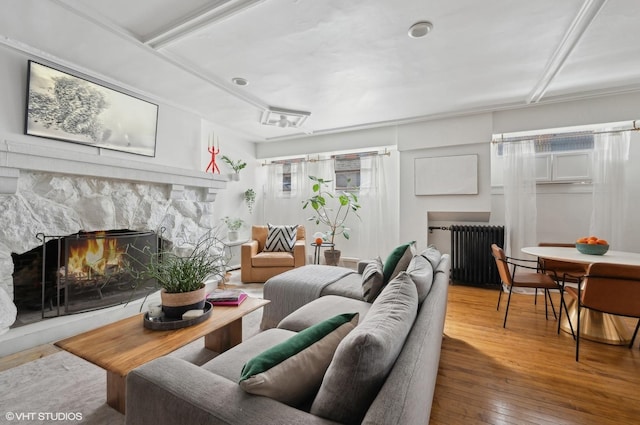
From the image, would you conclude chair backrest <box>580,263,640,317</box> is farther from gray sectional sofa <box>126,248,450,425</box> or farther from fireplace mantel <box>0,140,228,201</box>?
fireplace mantel <box>0,140,228,201</box>

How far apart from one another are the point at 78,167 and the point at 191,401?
2539mm

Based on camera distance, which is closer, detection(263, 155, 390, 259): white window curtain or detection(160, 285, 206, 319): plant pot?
detection(160, 285, 206, 319): plant pot

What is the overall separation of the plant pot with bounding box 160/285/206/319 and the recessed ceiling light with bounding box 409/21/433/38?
7.60 ft

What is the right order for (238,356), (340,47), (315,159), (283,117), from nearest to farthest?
1. (238,356)
2. (340,47)
3. (283,117)
4. (315,159)

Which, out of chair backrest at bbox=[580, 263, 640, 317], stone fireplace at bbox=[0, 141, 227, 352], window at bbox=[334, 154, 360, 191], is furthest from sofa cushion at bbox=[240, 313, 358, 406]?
window at bbox=[334, 154, 360, 191]

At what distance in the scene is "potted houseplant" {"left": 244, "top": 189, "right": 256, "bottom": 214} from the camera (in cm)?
507

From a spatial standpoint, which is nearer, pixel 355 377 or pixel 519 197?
pixel 355 377

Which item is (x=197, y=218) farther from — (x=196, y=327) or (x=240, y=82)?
(x=196, y=327)

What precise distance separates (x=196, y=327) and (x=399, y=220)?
3.36 meters

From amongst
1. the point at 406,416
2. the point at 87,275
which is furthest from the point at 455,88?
the point at 87,275

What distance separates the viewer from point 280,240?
425 centimetres

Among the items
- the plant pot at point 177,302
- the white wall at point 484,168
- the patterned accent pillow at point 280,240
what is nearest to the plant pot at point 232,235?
the patterned accent pillow at point 280,240

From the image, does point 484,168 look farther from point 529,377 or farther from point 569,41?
point 529,377

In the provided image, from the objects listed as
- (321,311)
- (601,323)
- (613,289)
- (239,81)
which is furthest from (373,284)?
(239,81)
